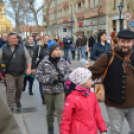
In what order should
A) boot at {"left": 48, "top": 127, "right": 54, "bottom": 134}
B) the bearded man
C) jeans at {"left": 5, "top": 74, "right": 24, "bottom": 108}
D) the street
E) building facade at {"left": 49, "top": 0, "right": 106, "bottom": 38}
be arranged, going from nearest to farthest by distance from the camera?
the bearded man, boot at {"left": 48, "top": 127, "right": 54, "bottom": 134}, the street, jeans at {"left": 5, "top": 74, "right": 24, "bottom": 108}, building facade at {"left": 49, "top": 0, "right": 106, "bottom": 38}

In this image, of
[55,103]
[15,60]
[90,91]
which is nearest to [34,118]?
[15,60]

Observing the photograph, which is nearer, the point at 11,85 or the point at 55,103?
the point at 55,103

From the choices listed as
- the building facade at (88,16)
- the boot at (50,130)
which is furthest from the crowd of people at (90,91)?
the building facade at (88,16)

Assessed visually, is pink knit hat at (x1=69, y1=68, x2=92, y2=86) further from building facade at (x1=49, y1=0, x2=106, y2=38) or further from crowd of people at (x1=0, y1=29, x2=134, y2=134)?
building facade at (x1=49, y1=0, x2=106, y2=38)

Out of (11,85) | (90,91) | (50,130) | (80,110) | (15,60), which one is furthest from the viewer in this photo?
(11,85)

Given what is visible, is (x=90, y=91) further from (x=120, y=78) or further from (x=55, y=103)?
(x=55, y=103)

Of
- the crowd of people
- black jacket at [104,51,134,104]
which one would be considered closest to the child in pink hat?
the crowd of people

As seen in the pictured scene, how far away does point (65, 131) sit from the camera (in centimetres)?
289

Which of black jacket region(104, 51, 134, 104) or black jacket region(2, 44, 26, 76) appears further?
black jacket region(2, 44, 26, 76)

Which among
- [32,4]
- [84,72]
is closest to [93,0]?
[32,4]

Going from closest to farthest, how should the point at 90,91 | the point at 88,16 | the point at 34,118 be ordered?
the point at 90,91
the point at 34,118
the point at 88,16

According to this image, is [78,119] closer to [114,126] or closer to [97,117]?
[97,117]

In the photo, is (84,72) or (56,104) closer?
(84,72)

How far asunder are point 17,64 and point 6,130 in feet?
14.7
